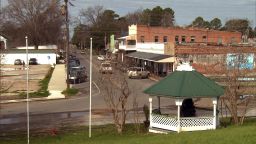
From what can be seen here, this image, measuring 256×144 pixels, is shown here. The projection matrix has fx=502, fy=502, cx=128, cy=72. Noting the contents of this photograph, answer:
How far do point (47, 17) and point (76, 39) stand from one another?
1670 inches

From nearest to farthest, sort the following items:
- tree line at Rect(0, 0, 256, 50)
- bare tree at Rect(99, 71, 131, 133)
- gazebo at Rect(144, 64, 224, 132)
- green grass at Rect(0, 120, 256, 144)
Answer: green grass at Rect(0, 120, 256, 144), gazebo at Rect(144, 64, 224, 132), bare tree at Rect(99, 71, 131, 133), tree line at Rect(0, 0, 256, 50)

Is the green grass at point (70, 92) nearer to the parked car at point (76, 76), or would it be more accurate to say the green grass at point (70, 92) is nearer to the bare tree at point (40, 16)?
the parked car at point (76, 76)

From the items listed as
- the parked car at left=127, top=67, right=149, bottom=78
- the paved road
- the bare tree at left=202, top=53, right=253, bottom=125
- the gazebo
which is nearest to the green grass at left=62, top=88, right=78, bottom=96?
the paved road

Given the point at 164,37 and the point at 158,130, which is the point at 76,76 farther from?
the point at 164,37

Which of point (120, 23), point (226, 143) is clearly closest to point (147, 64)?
point (226, 143)

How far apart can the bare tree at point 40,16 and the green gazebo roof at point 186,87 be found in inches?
4468

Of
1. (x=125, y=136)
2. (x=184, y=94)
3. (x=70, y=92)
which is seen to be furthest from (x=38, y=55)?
(x=184, y=94)

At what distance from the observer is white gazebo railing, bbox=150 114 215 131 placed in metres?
24.5

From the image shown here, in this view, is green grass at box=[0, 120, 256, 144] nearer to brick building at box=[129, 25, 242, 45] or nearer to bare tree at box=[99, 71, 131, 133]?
bare tree at box=[99, 71, 131, 133]

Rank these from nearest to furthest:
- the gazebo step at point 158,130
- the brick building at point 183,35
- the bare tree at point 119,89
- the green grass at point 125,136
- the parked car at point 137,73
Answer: the green grass at point 125,136, the gazebo step at point 158,130, the bare tree at point 119,89, the parked car at point 137,73, the brick building at point 183,35

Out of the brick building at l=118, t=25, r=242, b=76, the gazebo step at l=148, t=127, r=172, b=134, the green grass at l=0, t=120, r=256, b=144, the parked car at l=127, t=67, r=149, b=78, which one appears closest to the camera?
the green grass at l=0, t=120, r=256, b=144

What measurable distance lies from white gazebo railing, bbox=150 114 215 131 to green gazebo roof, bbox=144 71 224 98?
1.17 m

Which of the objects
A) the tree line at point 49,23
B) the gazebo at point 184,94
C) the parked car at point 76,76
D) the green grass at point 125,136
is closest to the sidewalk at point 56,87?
the parked car at point 76,76

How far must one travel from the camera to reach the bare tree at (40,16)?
137 metres
